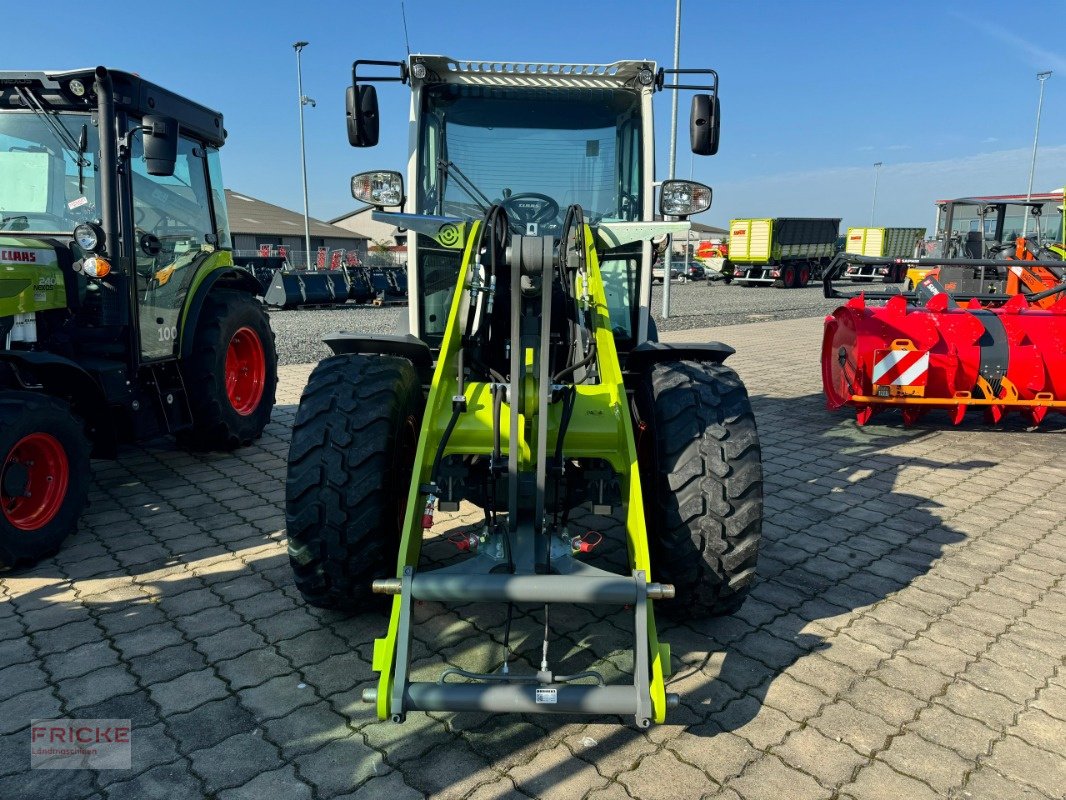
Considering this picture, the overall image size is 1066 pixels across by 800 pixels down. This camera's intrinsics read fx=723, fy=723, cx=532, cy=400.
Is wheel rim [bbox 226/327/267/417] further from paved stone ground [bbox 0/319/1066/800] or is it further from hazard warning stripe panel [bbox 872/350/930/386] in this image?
hazard warning stripe panel [bbox 872/350/930/386]

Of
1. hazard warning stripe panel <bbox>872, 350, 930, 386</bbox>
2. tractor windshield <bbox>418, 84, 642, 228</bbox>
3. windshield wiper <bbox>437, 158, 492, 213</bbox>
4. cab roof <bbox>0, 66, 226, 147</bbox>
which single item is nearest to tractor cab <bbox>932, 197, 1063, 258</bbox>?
hazard warning stripe panel <bbox>872, 350, 930, 386</bbox>

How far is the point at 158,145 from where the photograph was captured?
4086mm

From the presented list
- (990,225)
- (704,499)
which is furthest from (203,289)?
(990,225)

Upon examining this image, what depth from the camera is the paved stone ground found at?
7.60 feet

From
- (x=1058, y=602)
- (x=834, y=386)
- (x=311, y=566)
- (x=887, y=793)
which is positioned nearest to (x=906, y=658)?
(x=887, y=793)

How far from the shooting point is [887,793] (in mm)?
2279

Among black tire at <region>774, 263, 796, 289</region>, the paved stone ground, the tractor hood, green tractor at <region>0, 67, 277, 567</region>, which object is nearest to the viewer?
the paved stone ground

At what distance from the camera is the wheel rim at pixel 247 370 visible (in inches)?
243

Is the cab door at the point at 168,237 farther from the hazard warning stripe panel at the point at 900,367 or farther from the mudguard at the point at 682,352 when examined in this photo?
the hazard warning stripe panel at the point at 900,367

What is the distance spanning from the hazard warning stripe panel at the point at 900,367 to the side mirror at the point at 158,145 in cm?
569

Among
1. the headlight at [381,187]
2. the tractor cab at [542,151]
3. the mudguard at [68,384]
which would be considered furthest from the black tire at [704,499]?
the mudguard at [68,384]

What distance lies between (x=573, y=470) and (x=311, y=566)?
113 cm

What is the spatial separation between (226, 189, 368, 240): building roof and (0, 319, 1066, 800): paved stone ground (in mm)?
45432

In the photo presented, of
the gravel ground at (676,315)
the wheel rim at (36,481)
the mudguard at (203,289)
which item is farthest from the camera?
the gravel ground at (676,315)
